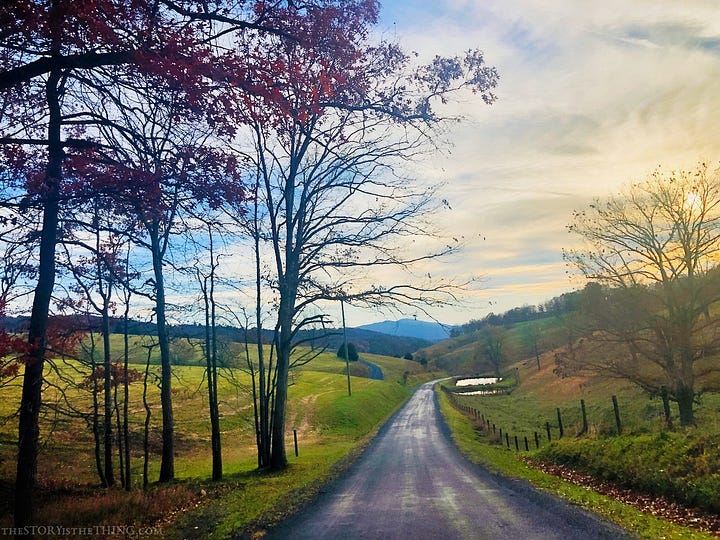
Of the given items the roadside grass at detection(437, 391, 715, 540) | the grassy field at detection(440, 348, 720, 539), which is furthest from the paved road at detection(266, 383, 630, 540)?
the grassy field at detection(440, 348, 720, 539)

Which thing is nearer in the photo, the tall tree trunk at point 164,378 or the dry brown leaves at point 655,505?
the dry brown leaves at point 655,505

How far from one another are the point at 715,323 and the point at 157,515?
24621 mm

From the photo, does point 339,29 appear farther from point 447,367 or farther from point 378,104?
point 447,367

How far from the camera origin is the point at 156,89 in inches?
263

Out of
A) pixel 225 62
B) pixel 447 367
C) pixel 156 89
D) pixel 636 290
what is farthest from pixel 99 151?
pixel 447 367

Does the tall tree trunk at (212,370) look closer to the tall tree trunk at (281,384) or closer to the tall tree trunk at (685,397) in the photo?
the tall tree trunk at (281,384)

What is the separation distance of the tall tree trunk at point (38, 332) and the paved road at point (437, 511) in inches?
157

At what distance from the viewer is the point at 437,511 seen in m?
9.43

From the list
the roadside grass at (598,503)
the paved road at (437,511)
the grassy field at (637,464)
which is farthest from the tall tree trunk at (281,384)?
the grassy field at (637,464)

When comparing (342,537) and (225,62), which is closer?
(225,62)

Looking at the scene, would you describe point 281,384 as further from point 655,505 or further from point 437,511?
point 655,505

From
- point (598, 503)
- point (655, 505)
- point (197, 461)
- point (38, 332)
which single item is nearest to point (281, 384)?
point (38, 332)

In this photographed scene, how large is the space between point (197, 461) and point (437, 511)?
22.8m

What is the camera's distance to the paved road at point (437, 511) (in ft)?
25.7
